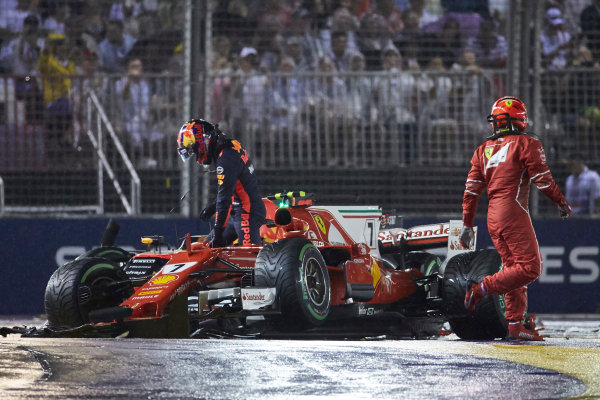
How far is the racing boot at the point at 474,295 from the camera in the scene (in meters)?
8.07

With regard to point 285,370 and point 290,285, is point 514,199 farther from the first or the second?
point 285,370

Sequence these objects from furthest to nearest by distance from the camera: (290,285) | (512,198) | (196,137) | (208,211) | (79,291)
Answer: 1. (208,211)
2. (196,137)
3. (79,291)
4. (512,198)
5. (290,285)

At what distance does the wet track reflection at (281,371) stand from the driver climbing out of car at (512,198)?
56.3 inches

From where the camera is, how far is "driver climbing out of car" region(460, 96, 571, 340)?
7805 mm

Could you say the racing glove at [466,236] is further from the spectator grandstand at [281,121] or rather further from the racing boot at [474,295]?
the spectator grandstand at [281,121]

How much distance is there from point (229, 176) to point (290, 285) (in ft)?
6.36

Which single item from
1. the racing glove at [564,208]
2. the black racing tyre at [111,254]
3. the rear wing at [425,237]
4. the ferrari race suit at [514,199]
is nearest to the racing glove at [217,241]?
the black racing tyre at [111,254]

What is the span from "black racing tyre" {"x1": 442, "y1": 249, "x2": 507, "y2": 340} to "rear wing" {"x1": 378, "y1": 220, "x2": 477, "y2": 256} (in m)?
0.33

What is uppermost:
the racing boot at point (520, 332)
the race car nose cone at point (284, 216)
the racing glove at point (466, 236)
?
the race car nose cone at point (284, 216)

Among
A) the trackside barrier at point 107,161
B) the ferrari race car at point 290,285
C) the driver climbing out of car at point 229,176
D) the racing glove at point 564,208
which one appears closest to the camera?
the ferrari race car at point 290,285

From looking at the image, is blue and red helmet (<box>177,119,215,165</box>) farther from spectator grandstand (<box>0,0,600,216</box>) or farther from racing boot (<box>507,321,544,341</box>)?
racing boot (<box>507,321,544,341</box>)

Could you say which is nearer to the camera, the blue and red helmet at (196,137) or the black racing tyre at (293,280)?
the black racing tyre at (293,280)

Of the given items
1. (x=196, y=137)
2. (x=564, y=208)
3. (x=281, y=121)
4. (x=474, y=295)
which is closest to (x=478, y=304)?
(x=474, y=295)

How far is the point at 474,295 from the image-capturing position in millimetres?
8141
